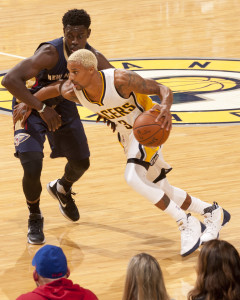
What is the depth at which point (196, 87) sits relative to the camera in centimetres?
1100

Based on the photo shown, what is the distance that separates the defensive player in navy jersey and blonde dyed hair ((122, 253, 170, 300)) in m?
2.43

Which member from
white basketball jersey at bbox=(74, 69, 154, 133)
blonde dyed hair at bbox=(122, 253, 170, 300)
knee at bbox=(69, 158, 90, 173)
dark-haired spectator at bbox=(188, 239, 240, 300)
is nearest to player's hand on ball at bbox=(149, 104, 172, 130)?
white basketball jersey at bbox=(74, 69, 154, 133)

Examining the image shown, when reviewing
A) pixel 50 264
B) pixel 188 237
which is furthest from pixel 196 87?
pixel 50 264

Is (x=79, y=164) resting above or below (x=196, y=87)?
above

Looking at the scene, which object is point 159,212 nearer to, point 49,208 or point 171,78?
point 49,208

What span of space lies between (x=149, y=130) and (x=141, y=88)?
35 cm

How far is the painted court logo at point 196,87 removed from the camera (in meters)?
9.84

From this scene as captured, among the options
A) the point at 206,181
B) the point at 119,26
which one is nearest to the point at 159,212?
the point at 206,181

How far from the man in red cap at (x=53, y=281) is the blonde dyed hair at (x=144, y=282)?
226 mm

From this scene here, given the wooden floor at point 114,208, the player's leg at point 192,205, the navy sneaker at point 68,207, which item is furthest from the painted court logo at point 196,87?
the player's leg at point 192,205

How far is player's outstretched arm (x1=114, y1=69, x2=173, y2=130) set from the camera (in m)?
5.87

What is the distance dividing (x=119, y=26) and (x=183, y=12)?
1.76 meters

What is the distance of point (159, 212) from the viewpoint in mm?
7070

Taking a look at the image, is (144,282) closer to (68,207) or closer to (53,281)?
(53,281)
